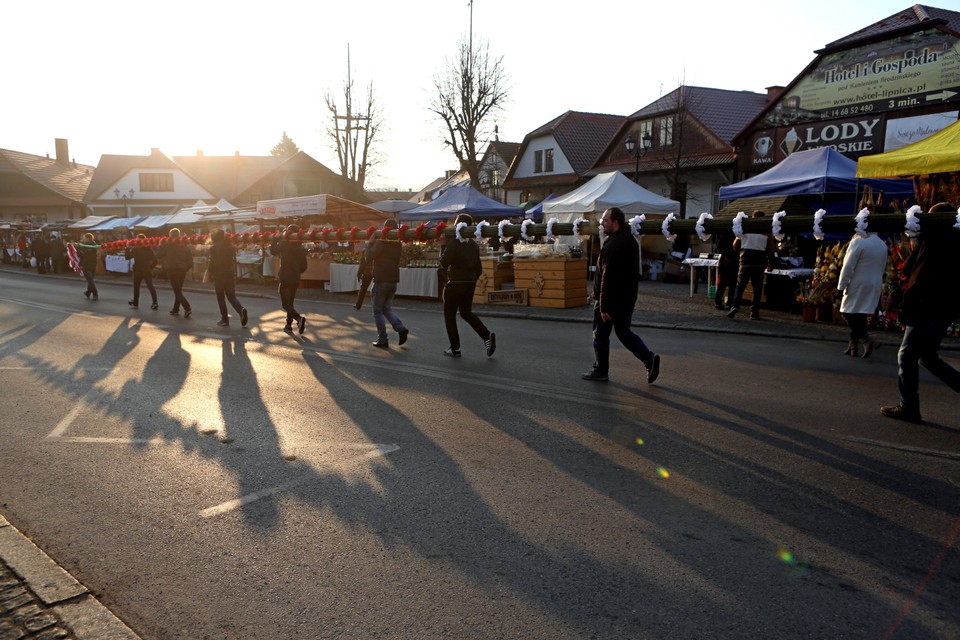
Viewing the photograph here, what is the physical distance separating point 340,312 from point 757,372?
9.26 m

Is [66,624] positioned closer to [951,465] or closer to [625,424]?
[625,424]

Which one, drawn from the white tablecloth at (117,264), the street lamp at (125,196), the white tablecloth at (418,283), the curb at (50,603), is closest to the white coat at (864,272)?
the curb at (50,603)

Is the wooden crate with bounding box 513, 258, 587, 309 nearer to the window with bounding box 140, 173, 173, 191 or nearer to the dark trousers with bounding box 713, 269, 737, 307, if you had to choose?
the dark trousers with bounding box 713, 269, 737, 307

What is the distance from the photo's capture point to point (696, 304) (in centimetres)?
1505

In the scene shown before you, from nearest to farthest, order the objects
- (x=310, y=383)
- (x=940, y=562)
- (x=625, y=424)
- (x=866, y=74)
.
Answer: (x=940, y=562) < (x=625, y=424) < (x=310, y=383) < (x=866, y=74)

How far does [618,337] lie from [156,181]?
Answer: 64017 millimetres

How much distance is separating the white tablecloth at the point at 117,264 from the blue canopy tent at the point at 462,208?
41.9ft

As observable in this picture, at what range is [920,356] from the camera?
590 centimetres

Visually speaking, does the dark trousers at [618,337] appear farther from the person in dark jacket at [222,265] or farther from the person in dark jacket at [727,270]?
the person in dark jacket at [222,265]

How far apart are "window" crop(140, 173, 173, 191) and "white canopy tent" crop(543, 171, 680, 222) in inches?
2004

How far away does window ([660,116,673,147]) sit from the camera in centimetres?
3384

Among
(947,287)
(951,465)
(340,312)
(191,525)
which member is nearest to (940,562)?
(951,465)

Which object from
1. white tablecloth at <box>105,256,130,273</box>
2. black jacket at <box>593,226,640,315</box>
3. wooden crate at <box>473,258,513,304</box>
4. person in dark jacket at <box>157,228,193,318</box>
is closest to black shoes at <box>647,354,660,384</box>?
black jacket at <box>593,226,640,315</box>

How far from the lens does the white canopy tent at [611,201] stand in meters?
20.2
